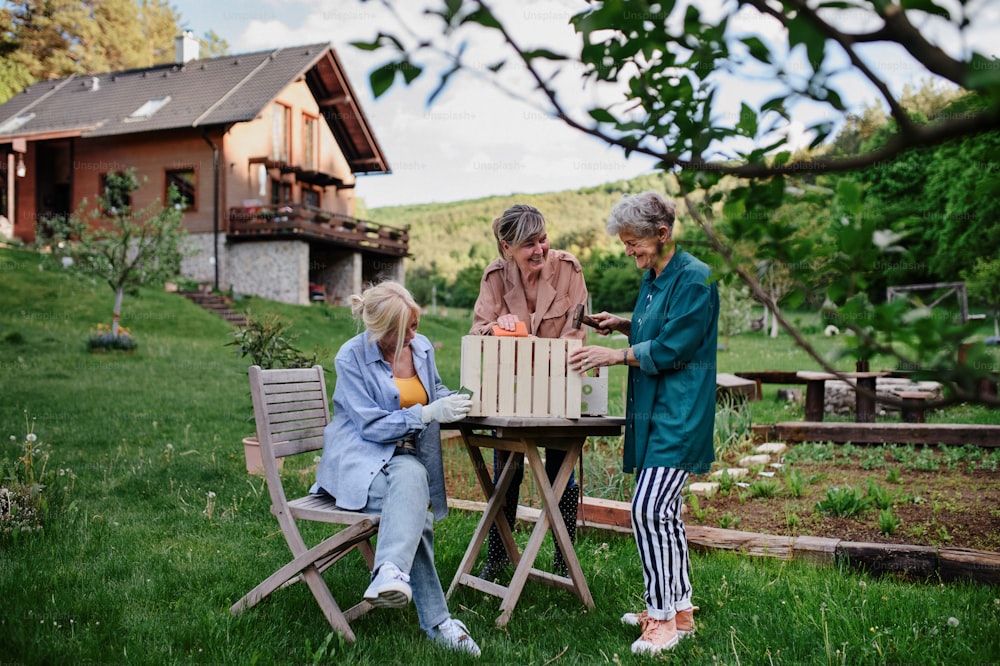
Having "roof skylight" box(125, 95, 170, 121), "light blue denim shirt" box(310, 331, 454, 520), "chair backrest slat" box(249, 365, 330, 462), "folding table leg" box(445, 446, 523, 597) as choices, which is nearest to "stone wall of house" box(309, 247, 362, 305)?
"roof skylight" box(125, 95, 170, 121)

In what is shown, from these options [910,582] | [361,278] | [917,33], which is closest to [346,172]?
[361,278]

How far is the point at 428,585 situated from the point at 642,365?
4.14 feet

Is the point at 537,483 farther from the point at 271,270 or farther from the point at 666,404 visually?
the point at 271,270

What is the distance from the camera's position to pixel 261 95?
22.2m

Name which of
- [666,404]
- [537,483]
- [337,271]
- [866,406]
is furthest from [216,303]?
[666,404]

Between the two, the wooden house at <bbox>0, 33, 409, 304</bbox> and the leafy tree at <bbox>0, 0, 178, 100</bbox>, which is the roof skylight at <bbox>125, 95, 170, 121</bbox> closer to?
the wooden house at <bbox>0, 33, 409, 304</bbox>

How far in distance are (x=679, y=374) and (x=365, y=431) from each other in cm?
134

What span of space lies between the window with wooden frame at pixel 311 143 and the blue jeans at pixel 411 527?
2286 centimetres

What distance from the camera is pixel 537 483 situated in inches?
141

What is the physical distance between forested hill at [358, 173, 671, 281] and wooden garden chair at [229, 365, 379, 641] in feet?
107

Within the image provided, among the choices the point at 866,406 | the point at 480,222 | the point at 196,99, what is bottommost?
the point at 866,406

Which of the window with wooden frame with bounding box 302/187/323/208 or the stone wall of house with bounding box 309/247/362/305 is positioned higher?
the window with wooden frame with bounding box 302/187/323/208

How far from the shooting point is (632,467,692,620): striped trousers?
10.1 feet

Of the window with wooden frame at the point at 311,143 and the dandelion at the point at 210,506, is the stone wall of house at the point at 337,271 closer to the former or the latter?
the window with wooden frame at the point at 311,143
